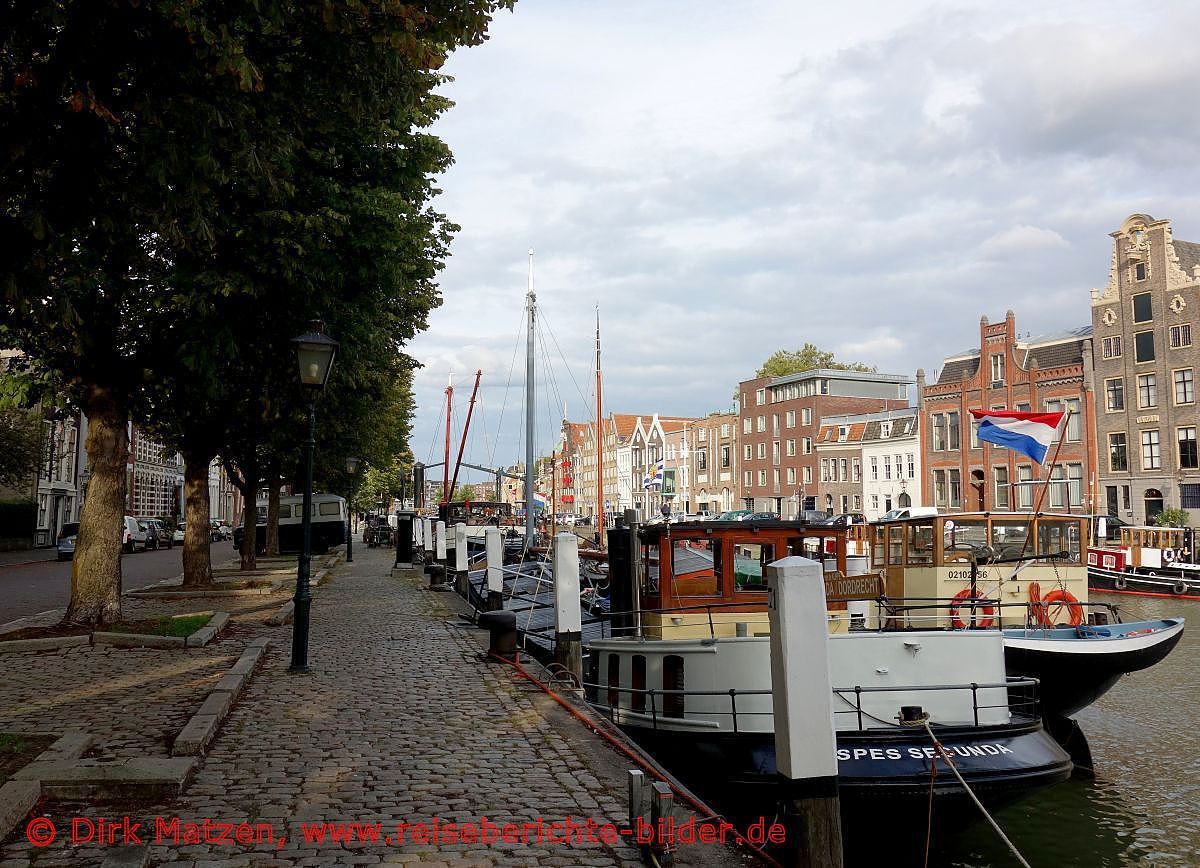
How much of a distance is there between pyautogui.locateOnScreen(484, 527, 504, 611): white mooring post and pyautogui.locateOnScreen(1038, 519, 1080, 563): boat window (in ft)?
35.0

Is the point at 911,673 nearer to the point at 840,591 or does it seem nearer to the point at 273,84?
the point at 840,591

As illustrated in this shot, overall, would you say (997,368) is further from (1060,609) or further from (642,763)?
(642,763)

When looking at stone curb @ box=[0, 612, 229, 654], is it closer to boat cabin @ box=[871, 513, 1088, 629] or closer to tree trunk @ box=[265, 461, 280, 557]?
boat cabin @ box=[871, 513, 1088, 629]

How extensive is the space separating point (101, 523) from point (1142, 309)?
5553 cm

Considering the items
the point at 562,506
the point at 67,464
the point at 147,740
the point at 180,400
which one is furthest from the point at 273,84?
the point at 562,506

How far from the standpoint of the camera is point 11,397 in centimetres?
2041

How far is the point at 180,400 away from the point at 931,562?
15685mm

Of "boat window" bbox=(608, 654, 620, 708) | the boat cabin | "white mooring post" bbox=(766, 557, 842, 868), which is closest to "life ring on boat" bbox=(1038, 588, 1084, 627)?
the boat cabin

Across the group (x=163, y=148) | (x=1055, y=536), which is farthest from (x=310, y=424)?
(x=1055, y=536)

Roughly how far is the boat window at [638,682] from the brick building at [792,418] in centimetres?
6843

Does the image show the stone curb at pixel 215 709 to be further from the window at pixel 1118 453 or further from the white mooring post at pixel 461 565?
the window at pixel 1118 453

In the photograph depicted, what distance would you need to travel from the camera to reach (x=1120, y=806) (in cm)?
1227

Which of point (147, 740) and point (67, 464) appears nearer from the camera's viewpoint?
point (147, 740)

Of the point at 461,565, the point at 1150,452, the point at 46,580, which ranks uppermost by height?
the point at 1150,452
